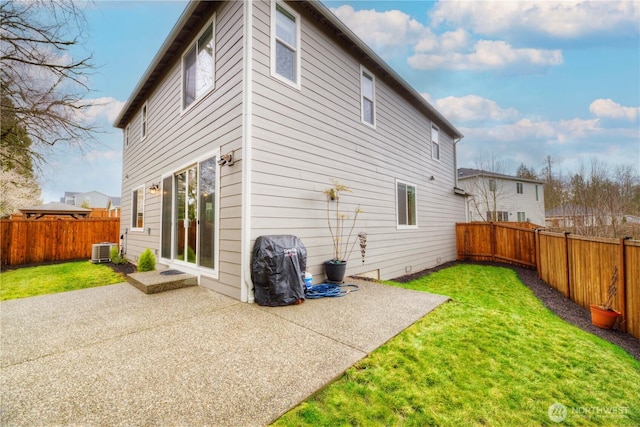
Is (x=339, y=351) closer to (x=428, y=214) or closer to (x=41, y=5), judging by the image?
(x=41, y=5)

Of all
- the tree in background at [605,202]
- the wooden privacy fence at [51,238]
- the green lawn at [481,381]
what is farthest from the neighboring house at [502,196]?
the wooden privacy fence at [51,238]

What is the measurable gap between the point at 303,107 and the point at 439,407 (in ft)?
15.2

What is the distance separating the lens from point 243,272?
3740 millimetres

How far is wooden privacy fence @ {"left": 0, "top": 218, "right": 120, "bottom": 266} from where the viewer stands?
A: 854 cm

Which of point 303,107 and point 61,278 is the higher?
point 303,107

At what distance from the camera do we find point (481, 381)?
211cm

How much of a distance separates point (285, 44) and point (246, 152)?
2274 millimetres

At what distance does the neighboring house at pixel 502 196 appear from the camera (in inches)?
742

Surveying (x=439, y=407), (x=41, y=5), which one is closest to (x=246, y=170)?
(x=439, y=407)

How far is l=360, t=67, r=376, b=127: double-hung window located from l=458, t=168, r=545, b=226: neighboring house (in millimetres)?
14016

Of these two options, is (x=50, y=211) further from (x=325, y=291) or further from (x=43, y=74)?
(x=325, y=291)

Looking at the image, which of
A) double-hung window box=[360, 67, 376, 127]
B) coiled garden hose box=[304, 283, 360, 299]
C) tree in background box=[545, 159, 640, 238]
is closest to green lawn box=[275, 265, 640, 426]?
coiled garden hose box=[304, 283, 360, 299]

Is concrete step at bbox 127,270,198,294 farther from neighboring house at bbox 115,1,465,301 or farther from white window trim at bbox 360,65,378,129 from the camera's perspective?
white window trim at bbox 360,65,378,129

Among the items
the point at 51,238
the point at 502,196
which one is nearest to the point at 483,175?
the point at 502,196
